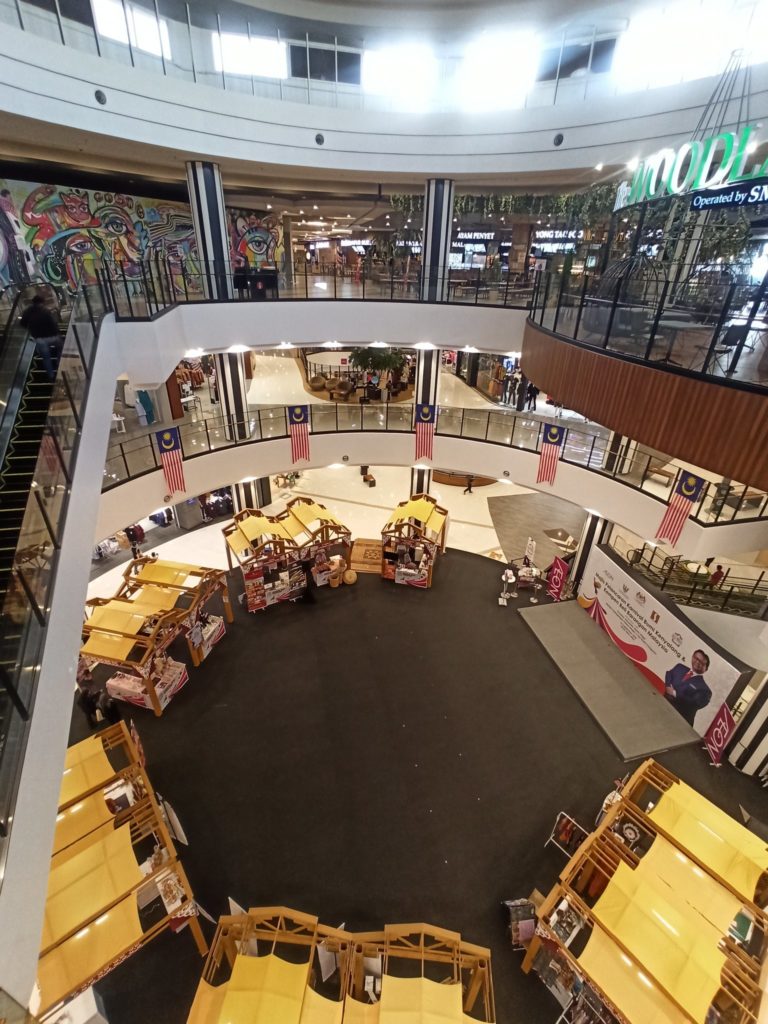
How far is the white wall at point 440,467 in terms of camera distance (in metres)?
10.6

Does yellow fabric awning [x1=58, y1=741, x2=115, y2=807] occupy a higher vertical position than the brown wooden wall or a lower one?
lower

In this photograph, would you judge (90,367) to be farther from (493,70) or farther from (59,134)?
(493,70)

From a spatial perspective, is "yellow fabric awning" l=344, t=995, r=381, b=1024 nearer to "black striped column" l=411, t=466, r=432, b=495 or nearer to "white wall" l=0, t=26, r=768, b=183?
"black striped column" l=411, t=466, r=432, b=495

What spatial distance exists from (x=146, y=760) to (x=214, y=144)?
14213mm

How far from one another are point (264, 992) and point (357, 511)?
574 inches

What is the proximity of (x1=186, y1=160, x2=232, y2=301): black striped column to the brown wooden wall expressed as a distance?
9626 millimetres

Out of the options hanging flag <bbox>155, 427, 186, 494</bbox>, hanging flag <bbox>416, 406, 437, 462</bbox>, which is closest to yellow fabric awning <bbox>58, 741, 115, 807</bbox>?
hanging flag <bbox>155, 427, 186, 494</bbox>

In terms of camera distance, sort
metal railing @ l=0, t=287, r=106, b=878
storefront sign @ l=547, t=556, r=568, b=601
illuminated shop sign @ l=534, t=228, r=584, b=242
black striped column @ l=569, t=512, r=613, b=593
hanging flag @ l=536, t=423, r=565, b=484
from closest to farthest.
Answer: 1. metal railing @ l=0, t=287, r=106, b=878
2. hanging flag @ l=536, t=423, r=565, b=484
3. storefront sign @ l=547, t=556, r=568, b=601
4. black striped column @ l=569, t=512, r=613, b=593
5. illuminated shop sign @ l=534, t=228, r=584, b=242

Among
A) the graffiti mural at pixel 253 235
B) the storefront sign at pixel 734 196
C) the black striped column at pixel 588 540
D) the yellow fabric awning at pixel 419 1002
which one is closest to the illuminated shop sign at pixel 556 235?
the graffiti mural at pixel 253 235

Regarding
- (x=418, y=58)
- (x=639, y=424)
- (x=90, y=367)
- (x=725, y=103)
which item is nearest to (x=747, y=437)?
(x=639, y=424)

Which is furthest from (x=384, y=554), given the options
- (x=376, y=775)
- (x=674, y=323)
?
(x=674, y=323)

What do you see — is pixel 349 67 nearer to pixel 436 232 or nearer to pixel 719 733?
pixel 436 232

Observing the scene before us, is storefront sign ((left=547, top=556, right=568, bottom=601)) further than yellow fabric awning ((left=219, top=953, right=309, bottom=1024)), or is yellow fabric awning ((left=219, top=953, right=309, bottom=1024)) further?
storefront sign ((left=547, top=556, right=568, bottom=601))

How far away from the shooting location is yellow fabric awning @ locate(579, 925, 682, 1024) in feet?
17.9
